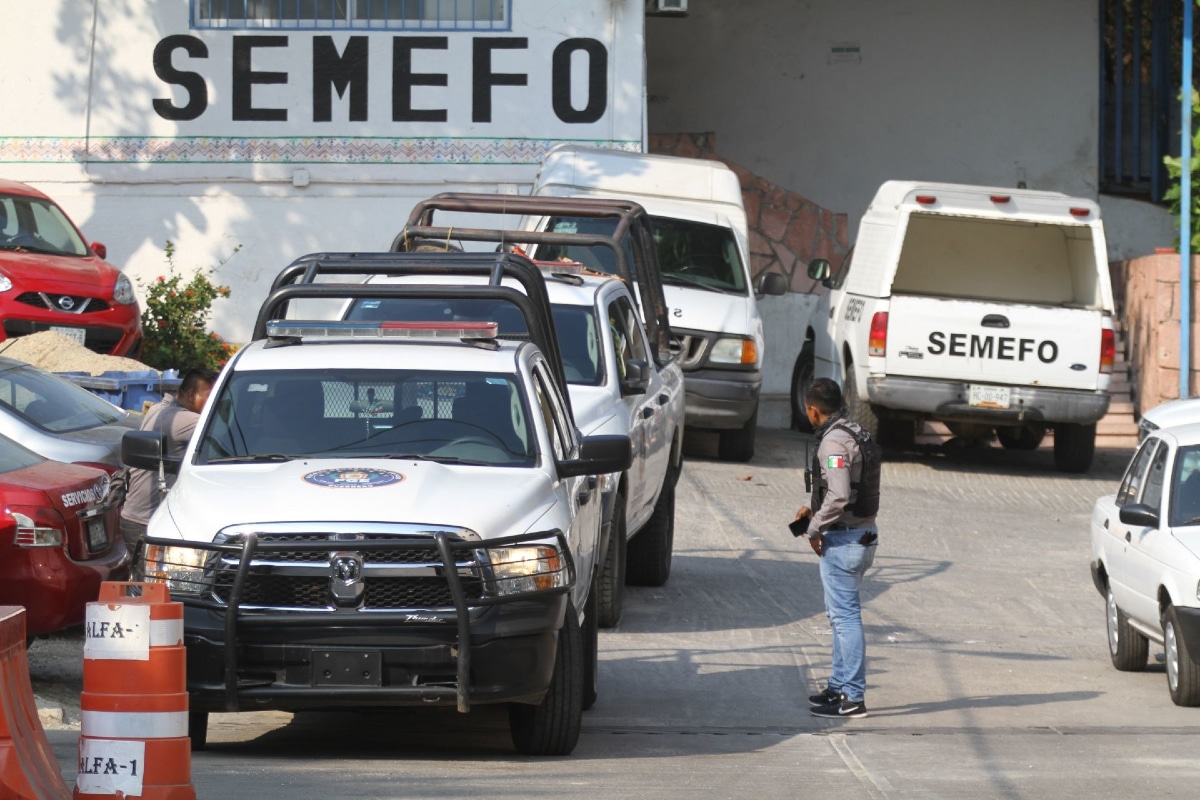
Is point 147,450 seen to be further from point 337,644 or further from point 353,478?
point 337,644

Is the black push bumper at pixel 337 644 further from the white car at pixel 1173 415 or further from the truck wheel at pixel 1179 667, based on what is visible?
the white car at pixel 1173 415

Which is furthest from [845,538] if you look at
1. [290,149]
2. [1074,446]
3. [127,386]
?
[290,149]

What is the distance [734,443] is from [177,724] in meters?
11.4

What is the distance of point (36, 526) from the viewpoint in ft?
29.9

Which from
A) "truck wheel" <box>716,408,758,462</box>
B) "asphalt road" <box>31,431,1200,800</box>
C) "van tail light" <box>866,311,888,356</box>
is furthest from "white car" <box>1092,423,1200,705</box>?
"truck wheel" <box>716,408,758,462</box>

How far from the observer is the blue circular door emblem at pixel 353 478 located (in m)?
7.29

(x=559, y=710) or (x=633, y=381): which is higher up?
(x=633, y=381)

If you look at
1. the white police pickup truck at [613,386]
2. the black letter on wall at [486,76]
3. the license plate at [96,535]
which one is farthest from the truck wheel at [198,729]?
the black letter on wall at [486,76]

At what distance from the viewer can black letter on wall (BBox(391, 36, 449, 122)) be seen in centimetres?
2053

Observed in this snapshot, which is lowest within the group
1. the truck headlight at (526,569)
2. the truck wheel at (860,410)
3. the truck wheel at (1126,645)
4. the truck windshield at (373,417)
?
the truck wheel at (1126,645)

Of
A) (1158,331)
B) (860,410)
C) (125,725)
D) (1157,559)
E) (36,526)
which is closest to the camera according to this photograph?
(125,725)

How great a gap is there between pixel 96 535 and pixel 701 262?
27.8ft

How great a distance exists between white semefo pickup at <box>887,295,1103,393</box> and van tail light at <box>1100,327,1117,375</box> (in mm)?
40

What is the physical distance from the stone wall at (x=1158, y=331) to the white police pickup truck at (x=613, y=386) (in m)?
9.42
